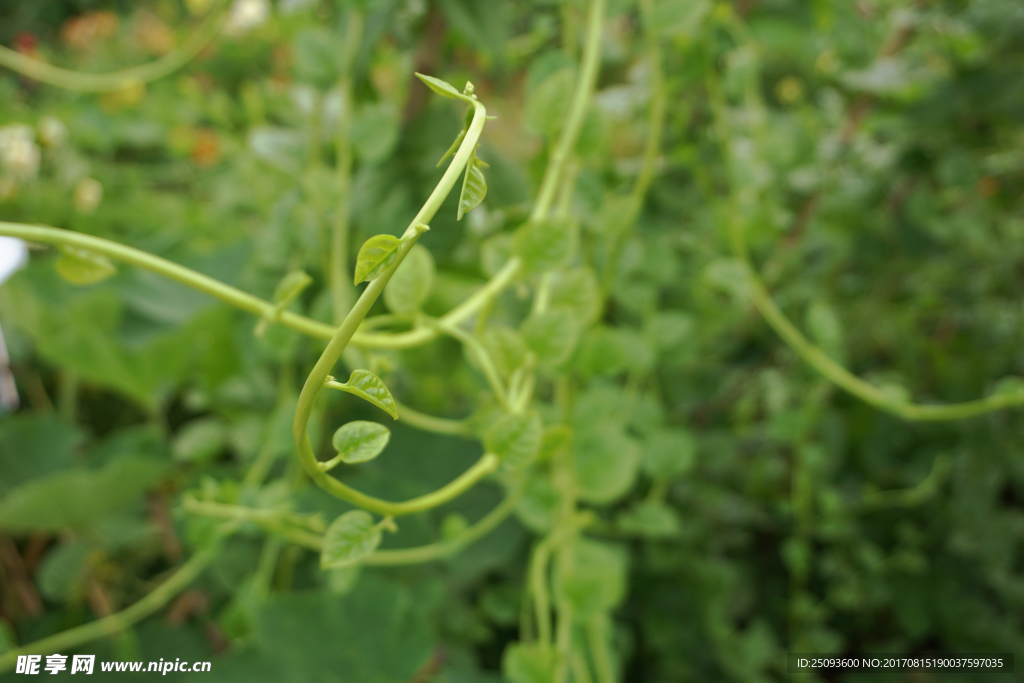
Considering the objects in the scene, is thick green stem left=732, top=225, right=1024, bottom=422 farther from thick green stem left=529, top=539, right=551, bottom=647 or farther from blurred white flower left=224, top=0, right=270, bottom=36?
blurred white flower left=224, top=0, right=270, bottom=36

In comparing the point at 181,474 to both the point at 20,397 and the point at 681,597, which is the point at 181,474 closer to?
the point at 20,397

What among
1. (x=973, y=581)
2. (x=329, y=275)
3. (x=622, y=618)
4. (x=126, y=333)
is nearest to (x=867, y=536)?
(x=973, y=581)

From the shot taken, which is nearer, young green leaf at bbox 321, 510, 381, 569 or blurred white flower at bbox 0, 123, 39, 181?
young green leaf at bbox 321, 510, 381, 569

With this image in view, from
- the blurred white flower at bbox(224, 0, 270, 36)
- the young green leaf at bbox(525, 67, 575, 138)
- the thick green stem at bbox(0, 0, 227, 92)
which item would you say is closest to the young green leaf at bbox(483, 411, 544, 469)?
the young green leaf at bbox(525, 67, 575, 138)

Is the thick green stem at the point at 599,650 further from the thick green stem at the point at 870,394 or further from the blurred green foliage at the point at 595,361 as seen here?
the thick green stem at the point at 870,394

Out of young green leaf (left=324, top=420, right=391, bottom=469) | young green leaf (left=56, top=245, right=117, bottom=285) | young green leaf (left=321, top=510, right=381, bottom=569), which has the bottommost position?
young green leaf (left=321, top=510, right=381, bottom=569)

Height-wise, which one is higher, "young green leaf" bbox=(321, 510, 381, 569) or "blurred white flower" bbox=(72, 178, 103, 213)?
"blurred white flower" bbox=(72, 178, 103, 213)
